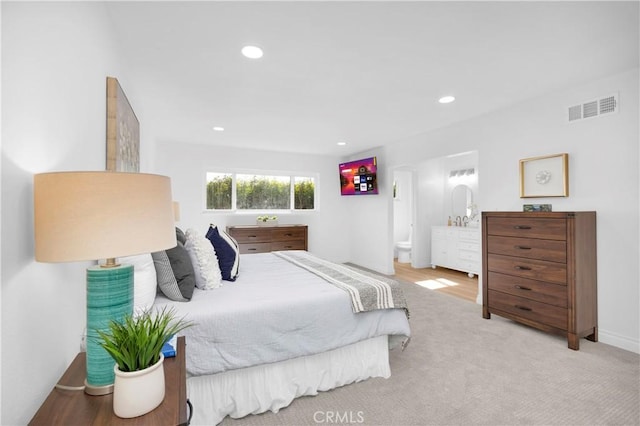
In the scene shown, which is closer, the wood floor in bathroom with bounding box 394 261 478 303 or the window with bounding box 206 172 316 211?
the wood floor in bathroom with bounding box 394 261 478 303

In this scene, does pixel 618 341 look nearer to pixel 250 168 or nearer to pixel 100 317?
pixel 100 317

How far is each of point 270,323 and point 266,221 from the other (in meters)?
4.21

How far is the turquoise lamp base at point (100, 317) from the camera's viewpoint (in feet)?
3.02

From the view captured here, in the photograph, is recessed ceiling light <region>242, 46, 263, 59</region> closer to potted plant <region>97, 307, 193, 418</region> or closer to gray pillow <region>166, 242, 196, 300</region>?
gray pillow <region>166, 242, 196, 300</region>

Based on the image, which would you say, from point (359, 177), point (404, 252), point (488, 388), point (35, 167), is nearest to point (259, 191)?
point (359, 177)

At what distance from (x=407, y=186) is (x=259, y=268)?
18.8 feet

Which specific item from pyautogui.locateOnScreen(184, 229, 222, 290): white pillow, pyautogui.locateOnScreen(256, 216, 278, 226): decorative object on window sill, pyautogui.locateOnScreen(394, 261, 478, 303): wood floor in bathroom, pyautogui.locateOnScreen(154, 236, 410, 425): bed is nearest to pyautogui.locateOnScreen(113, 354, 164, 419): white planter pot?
pyautogui.locateOnScreen(154, 236, 410, 425): bed

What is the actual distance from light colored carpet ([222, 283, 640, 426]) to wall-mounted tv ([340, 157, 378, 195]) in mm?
3205

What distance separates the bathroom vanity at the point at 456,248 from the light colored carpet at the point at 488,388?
2439 mm

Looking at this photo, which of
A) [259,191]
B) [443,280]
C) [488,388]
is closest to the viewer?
[488,388]

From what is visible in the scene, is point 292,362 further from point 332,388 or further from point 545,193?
point 545,193

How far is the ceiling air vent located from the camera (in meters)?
2.78

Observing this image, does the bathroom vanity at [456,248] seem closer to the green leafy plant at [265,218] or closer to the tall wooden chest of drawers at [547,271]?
the tall wooden chest of drawers at [547,271]

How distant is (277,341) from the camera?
182cm
